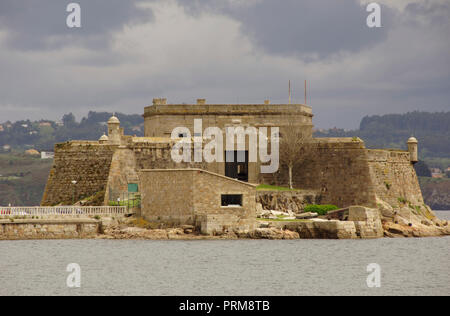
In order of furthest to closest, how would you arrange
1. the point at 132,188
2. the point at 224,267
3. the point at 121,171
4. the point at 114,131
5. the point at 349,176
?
the point at 114,131 < the point at 349,176 < the point at 132,188 < the point at 121,171 < the point at 224,267

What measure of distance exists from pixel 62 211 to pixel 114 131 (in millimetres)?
9253

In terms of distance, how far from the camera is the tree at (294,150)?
61.9 metres

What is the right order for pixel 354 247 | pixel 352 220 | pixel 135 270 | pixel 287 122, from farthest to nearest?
pixel 287 122, pixel 352 220, pixel 354 247, pixel 135 270

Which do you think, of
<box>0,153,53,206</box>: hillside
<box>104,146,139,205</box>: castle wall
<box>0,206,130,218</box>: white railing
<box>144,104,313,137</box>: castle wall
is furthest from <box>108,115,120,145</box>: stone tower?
<box>0,153,53,206</box>: hillside

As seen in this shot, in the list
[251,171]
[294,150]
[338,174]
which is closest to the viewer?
[338,174]

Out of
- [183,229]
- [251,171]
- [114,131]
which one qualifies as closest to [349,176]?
[251,171]

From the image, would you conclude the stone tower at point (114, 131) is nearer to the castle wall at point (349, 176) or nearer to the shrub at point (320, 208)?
the castle wall at point (349, 176)

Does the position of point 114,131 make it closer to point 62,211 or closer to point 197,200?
point 62,211

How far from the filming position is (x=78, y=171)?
61000 mm

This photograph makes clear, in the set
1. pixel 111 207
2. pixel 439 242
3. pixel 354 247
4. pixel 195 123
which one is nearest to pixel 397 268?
pixel 354 247

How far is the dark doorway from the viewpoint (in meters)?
62.2

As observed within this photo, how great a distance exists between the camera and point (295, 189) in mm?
61562
